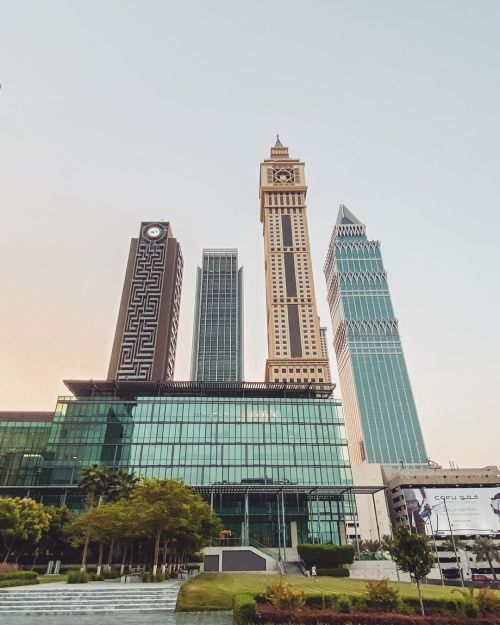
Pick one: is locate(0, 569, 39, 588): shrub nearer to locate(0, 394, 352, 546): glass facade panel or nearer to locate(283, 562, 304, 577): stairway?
locate(283, 562, 304, 577): stairway

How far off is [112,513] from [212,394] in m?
48.7

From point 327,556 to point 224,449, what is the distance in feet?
102

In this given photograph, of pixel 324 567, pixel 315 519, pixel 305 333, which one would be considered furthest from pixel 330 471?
pixel 305 333

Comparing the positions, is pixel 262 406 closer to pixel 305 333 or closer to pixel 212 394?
pixel 212 394

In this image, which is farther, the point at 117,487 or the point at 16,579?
the point at 117,487

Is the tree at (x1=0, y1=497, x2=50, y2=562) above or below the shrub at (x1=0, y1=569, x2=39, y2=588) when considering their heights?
above

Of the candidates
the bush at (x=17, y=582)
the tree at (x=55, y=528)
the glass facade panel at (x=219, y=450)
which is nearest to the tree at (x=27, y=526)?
the tree at (x=55, y=528)

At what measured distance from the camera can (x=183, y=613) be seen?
76.4ft

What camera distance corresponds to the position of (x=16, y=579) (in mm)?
31062

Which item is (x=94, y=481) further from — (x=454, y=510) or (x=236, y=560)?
(x=454, y=510)

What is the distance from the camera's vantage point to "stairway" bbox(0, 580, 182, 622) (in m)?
23.8

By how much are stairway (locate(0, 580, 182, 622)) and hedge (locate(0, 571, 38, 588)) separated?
135 inches

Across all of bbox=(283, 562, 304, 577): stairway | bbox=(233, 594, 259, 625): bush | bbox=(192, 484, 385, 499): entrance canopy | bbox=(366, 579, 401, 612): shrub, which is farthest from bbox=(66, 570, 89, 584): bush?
bbox=(192, 484, 385, 499): entrance canopy

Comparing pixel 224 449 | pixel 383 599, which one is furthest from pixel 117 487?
pixel 383 599
